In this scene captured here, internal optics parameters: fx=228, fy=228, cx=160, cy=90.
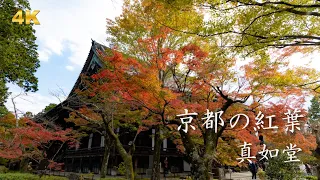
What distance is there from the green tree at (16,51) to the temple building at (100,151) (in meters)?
3.25

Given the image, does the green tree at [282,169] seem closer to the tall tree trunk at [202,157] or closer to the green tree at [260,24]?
the tall tree trunk at [202,157]

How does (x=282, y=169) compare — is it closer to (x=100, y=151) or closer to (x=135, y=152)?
(x=135, y=152)

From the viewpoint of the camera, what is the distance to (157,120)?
12.0 meters

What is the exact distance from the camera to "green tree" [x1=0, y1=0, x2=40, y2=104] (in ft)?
40.0

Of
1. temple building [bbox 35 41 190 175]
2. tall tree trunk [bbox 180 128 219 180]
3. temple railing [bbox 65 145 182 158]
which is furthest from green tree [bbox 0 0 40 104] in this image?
tall tree trunk [bbox 180 128 219 180]

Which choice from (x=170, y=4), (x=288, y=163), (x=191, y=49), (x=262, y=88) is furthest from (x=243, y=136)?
(x=170, y=4)

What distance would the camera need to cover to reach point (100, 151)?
61.8ft

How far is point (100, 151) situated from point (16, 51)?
992 cm

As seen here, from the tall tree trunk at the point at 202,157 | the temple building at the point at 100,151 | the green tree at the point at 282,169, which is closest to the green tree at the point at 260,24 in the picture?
the tall tree trunk at the point at 202,157

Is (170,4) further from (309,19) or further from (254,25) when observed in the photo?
(309,19)

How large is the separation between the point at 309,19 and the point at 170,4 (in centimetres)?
365

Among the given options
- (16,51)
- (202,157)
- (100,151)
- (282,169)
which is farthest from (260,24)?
(100,151)

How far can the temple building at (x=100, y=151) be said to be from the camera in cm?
1819

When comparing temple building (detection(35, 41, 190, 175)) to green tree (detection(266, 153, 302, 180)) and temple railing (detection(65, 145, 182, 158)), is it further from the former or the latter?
green tree (detection(266, 153, 302, 180))
